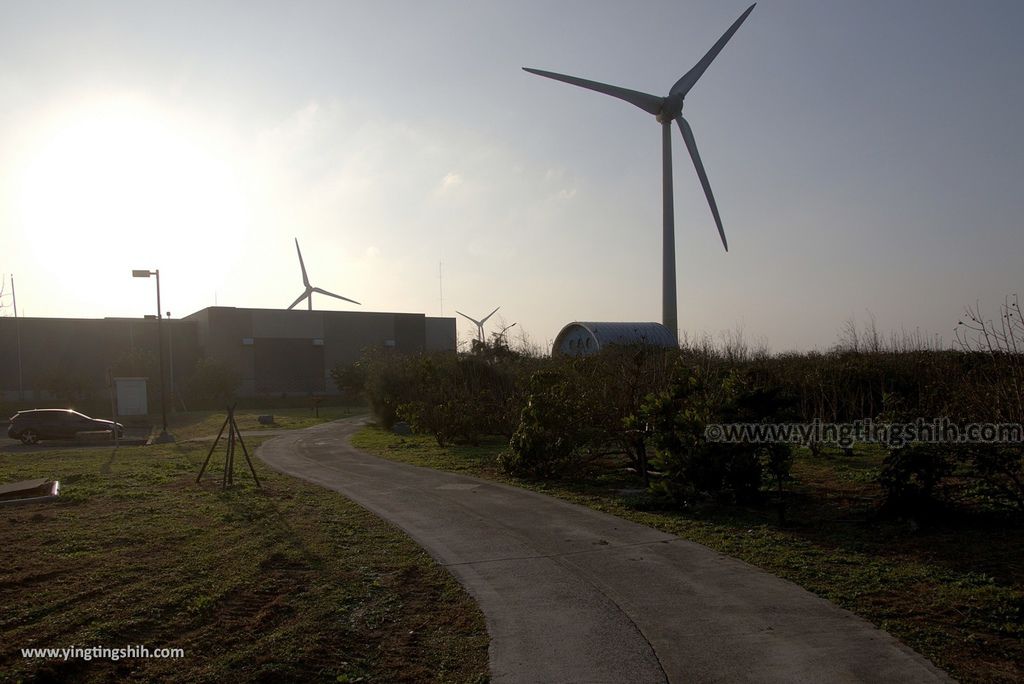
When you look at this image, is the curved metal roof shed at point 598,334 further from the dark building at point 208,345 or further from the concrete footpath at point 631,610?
the concrete footpath at point 631,610

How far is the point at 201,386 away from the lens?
53562 millimetres

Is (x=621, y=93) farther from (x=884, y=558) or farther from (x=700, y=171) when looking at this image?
(x=884, y=558)

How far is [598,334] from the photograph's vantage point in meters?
38.2

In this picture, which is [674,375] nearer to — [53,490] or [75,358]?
[53,490]

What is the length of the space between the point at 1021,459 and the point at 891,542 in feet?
5.70

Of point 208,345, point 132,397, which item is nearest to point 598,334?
point 132,397

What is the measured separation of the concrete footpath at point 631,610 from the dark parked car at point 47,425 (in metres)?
23.7

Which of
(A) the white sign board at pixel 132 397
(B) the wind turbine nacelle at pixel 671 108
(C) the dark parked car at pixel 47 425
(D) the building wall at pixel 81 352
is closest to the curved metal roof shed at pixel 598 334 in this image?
(B) the wind turbine nacelle at pixel 671 108

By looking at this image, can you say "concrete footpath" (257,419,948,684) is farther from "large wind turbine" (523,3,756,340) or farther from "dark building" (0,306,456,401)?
"dark building" (0,306,456,401)

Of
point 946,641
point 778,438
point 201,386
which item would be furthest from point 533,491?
point 201,386

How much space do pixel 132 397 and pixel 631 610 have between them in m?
40.2

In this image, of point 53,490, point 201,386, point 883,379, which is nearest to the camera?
point 53,490

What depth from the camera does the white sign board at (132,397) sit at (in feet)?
Result: 132

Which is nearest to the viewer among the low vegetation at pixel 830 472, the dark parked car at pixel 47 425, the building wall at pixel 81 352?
the low vegetation at pixel 830 472
